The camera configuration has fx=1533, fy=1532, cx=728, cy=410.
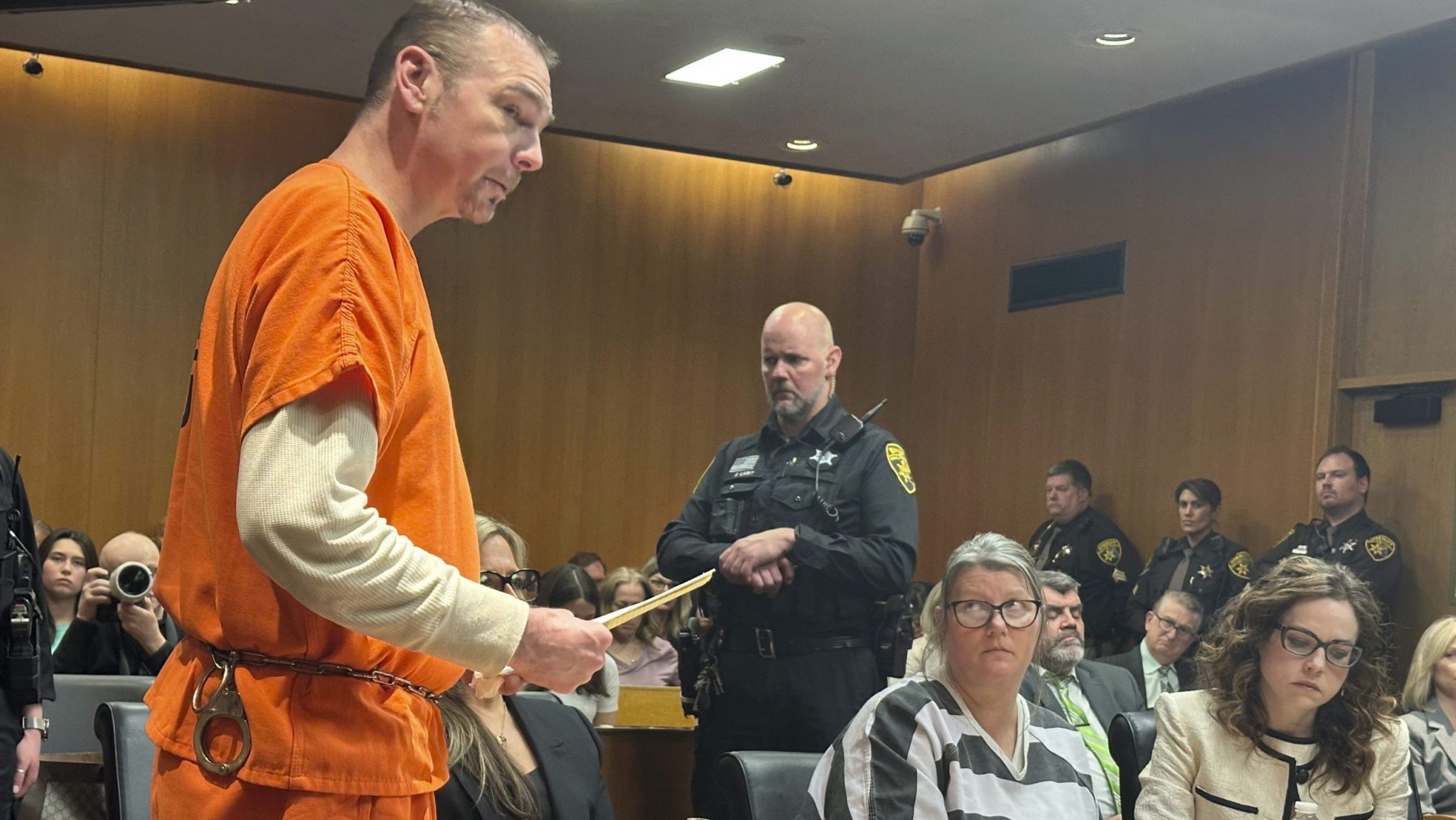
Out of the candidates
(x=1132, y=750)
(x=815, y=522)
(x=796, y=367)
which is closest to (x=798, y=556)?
(x=815, y=522)

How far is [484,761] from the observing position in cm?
296

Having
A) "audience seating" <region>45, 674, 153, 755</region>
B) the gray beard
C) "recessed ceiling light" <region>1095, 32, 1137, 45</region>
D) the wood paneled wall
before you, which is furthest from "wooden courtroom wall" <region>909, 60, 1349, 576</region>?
"audience seating" <region>45, 674, 153, 755</region>

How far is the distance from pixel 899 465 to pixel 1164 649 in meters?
2.50

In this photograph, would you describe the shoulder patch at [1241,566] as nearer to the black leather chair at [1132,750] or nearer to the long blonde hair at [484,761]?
the black leather chair at [1132,750]

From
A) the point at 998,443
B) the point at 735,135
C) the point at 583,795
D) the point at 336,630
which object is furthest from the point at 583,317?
the point at 336,630

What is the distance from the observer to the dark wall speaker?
283 inches

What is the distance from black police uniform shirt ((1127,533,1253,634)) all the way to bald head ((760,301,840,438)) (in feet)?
12.7

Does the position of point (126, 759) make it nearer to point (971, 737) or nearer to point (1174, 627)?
point (971, 737)

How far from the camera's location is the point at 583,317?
10172 millimetres

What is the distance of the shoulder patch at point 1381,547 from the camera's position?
711 cm

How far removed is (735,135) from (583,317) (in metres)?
1.62

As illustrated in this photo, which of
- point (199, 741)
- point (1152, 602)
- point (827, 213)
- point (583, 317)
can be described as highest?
point (827, 213)

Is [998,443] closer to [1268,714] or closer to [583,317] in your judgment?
[583,317]

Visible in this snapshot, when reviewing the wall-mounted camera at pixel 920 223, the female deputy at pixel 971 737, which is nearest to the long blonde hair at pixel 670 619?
the female deputy at pixel 971 737
